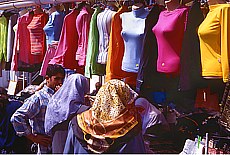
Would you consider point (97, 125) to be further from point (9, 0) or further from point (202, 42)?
point (9, 0)

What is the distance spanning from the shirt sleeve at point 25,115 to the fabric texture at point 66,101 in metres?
0.22

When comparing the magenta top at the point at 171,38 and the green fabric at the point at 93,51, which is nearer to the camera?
the magenta top at the point at 171,38

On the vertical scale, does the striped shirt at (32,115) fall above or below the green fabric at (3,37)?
below

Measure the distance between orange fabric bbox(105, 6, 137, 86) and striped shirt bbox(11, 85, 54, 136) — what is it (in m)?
0.51

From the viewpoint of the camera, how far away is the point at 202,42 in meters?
2.75

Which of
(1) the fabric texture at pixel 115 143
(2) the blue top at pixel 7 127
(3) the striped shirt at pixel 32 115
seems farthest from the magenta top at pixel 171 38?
(2) the blue top at pixel 7 127

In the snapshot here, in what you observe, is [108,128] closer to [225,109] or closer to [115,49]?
[225,109]

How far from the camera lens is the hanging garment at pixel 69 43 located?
3713 millimetres

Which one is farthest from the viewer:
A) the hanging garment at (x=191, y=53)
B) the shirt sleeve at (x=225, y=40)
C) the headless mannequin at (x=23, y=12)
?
the headless mannequin at (x=23, y=12)

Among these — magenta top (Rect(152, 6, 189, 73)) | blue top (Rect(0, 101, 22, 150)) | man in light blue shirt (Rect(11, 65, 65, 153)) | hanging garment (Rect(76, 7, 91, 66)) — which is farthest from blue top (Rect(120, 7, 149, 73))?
blue top (Rect(0, 101, 22, 150))

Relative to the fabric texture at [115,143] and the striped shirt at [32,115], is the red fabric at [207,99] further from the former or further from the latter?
the striped shirt at [32,115]

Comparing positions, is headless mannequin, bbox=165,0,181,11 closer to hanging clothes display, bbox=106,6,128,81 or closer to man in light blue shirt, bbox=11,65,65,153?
hanging clothes display, bbox=106,6,128,81

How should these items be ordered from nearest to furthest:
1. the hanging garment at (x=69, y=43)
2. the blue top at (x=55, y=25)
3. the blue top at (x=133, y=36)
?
the blue top at (x=133, y=36) < the hanging garment at (x=69, y=43) < the blue top at (x=55, y=25)

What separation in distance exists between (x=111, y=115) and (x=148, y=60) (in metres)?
0.75
